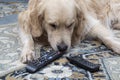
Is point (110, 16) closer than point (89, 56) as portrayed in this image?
No

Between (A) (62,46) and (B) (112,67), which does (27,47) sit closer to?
(A) (62,46)

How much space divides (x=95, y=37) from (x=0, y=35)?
88 cm

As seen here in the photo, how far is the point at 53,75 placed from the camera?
196 cm

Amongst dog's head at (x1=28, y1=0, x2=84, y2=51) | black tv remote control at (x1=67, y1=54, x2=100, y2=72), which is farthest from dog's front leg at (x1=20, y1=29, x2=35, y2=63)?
black tv remote control at (x1=67, y1=54, x2=100, y2=72)

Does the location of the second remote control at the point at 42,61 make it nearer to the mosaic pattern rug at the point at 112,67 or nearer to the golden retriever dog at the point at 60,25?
the golden retriever dog at the point at 60,25

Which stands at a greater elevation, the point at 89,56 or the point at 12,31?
the point at 12,31

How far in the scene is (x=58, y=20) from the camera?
7.35ft

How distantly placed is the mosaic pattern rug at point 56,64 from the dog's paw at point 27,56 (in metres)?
0.04

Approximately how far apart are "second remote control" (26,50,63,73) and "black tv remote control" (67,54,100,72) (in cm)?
11

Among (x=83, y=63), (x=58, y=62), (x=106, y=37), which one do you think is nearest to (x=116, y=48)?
(x=106, y=37)

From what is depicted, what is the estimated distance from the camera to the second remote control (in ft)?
6.57

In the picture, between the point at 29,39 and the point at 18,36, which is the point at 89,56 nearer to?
the point at 29,39

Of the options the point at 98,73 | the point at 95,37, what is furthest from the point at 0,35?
the point at 98,73

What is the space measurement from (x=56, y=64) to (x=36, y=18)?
0.47 m
